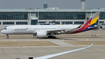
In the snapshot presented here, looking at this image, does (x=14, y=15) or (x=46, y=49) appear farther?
(x=14, y=15)

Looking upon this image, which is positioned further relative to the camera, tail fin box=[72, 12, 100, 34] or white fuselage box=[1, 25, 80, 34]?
tail fin box=[72, 12, 100, 34]

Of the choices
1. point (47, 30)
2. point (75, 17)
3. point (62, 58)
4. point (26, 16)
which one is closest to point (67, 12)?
point (75, 17)

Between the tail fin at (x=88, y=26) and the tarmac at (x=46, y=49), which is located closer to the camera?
the tarmac at (x=46, y=49)

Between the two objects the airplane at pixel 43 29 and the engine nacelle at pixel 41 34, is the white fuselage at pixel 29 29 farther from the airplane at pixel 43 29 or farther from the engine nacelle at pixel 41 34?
the engine nacelle at pixel 41 34

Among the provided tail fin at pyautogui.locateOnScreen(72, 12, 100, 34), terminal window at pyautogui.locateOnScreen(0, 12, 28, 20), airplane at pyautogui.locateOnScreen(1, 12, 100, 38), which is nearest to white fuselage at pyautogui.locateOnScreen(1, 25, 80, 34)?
airplane at pyautogui.locateOnScreen(1, 12, 100, 38)

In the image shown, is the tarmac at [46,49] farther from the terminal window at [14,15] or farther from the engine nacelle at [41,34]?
the terminal window at [14,15]

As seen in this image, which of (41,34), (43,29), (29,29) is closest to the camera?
(41,34)

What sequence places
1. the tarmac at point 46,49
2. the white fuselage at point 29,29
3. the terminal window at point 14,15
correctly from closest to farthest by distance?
1. the tarmac at point 46,49
2. the white fuselage at point 29,29
3. the terminal window at point 14,15

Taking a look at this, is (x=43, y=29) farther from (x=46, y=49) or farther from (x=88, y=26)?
(x=46, y=49)

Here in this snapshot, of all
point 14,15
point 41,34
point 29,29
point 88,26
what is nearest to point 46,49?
point 41,34

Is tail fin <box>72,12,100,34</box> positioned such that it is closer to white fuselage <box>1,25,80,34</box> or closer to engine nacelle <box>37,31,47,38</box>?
white fuselage <box>1,25,80,34</box>

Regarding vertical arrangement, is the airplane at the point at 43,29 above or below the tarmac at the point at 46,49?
above

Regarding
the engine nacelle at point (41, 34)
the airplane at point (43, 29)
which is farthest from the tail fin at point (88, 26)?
the engine nacelle at point (41, 34)

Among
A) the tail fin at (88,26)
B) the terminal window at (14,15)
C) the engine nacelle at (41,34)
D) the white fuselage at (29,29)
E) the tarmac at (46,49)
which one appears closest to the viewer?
the tarmac at (46,49)
